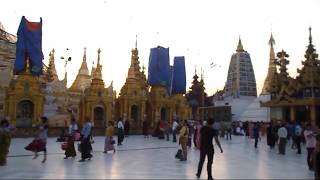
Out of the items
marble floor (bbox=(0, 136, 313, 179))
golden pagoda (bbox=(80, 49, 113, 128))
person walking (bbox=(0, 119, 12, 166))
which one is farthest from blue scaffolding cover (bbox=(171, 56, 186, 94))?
person walking (bbox=(0, 119, 12, 166))

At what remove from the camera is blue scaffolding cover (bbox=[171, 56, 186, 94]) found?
40844mm

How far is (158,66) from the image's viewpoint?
38406 millimetres

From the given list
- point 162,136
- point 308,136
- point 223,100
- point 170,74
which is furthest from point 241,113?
point 308,136

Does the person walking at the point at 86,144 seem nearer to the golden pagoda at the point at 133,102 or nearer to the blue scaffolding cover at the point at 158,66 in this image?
the golden pagoda at the point at 133,102

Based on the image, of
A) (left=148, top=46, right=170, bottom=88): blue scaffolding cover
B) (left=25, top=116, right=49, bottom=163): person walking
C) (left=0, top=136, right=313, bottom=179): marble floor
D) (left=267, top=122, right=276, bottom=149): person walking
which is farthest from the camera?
(left=148, top=46, right=170, bottom=88): blue scaffolding cover

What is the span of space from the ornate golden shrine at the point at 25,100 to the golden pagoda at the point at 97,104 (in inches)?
192

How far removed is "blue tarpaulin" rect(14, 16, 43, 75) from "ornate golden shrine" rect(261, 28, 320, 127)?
25331 millimetres

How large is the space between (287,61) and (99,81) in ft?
75.4

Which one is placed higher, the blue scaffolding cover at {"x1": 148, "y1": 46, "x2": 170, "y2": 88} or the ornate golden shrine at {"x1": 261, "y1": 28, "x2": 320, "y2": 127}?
the blue scaffolding cover at {"x1": 148, "y1": 46, "x2": 170, "y2": 88}

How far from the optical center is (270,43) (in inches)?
2901

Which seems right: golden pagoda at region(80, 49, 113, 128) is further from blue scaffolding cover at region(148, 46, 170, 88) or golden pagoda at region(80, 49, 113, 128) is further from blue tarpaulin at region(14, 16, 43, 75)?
blue tarpaulin at region(14, 16, 43, 75)

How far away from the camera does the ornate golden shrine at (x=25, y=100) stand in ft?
95.6

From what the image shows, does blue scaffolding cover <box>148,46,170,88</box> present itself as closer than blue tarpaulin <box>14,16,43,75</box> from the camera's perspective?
No

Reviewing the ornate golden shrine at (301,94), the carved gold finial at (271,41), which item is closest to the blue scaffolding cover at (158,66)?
the ornate golden shrine at (301,94)
